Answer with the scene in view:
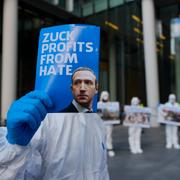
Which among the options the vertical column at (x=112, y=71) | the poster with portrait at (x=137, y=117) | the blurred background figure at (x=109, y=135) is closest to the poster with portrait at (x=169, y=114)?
the poster with portrait at (x=137, y=117)

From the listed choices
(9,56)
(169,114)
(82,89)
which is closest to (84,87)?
(82,89)

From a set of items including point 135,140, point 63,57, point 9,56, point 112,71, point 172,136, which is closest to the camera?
point 63,57

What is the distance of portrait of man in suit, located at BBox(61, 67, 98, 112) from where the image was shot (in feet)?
4.32

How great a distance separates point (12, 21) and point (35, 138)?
1201 centimetres

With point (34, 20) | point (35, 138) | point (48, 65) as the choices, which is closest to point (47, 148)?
point (35, 138)

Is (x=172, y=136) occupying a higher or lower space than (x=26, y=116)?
lower

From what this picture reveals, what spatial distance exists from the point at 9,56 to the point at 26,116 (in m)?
11.8

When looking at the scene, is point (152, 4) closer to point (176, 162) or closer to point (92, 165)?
point (176, 162)

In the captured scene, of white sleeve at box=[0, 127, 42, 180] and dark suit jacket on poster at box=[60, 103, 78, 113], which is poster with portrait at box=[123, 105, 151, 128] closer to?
dark suit jacket on poster at box=[60, 103, 78, 113]

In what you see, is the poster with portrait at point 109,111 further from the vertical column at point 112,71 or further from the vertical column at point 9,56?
the vertical column at point 112,71

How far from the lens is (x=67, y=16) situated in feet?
53.5

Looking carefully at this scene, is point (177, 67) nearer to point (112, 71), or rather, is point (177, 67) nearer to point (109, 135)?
point (112, 71)

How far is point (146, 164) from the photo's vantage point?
655cm

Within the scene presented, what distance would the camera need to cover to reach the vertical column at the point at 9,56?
12266 millimetres
